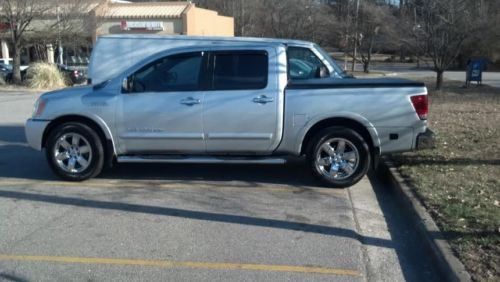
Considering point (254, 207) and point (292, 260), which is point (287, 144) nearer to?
point (254, 207)

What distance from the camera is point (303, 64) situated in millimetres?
8906

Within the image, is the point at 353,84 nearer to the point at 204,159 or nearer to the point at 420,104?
the point at 420,104

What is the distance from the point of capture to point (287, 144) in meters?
7.46

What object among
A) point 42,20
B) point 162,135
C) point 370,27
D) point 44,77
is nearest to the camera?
point 162,135

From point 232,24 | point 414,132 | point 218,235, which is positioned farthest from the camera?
point 232,24

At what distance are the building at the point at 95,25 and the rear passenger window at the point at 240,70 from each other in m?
25.0

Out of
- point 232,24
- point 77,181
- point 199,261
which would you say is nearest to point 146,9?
point 232,24

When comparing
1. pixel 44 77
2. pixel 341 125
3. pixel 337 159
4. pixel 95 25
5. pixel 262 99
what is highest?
pixel 95 25

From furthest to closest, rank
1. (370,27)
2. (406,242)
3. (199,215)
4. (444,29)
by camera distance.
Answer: (370,27) → (444,29) → (199,215) → (406,242)

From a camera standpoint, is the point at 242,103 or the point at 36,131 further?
the point at 36,131

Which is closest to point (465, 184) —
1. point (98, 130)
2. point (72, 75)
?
point (98, 130)

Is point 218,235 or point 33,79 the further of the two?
point 33,79

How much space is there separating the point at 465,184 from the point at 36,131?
562 centimetres

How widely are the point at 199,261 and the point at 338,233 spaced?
152cm
